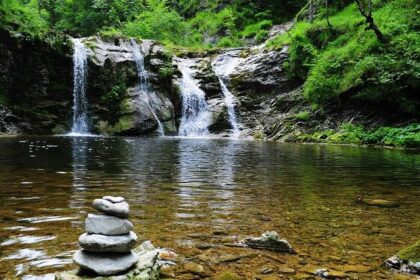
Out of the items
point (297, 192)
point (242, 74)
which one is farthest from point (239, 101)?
point (297, 192)

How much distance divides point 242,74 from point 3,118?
19504 mm

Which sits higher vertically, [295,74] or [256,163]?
[295,74]

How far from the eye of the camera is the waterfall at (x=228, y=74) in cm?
3422

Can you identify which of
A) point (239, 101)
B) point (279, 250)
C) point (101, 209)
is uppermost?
point (239, 101)

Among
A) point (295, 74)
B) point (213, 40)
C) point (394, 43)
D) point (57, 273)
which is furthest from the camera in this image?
point (213, 40)

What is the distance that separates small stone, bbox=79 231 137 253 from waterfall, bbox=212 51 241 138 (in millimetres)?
29231

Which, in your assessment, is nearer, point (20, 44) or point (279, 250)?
point (279, 250)

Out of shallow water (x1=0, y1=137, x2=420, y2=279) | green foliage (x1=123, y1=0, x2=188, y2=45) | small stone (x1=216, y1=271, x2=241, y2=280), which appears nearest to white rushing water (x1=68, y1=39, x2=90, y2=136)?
green foliage (x1=123, y1=0, x2=188, y2=45)

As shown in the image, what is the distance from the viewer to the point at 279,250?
16.3 feet

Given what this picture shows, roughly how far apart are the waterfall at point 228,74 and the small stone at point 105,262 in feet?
96.0

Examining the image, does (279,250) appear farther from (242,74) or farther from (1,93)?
(242,74)

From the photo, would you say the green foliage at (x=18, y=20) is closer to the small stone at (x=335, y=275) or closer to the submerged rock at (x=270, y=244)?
the submerged rock at (x=270, y=244)

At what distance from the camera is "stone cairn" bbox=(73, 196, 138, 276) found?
147 inches

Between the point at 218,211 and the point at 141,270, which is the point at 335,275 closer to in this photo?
the point at 141,270
